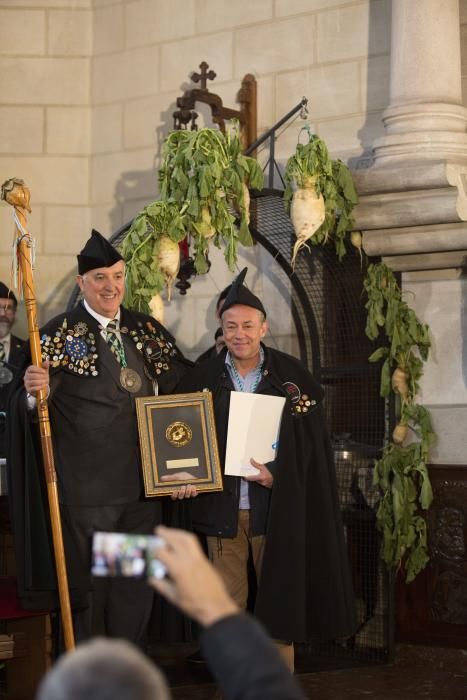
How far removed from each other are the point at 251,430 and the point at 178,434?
0.98 ft

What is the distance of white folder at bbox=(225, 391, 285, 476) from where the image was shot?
4.41m

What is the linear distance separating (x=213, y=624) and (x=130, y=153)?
615 cm

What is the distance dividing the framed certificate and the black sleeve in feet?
9.01

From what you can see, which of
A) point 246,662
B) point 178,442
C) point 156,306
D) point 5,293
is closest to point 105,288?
point 178,442

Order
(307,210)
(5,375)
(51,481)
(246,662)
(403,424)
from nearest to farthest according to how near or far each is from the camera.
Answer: (246,662)
(51,481)
(307,210)
(403,424)
(5,375)

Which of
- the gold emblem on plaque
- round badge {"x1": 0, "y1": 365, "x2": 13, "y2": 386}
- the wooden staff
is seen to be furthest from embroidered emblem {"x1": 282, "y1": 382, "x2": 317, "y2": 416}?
round badge {"x1": 0, "y1": 365, "x2": 13, "y2": 386}

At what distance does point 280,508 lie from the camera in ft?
14.4

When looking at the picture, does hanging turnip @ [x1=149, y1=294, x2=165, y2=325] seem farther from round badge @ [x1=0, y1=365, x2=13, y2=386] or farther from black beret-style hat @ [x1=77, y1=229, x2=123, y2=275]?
round badge @ [x1=0, y1=365, x2=13, y2=386]

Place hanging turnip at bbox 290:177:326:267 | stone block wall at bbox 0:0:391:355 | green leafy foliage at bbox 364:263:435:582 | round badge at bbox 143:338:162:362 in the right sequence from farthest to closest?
stone block wall at bbox 0:0:391:355
green leafy foliage at bbox 364:263:435:582
hanging turnip at bbox 290:177:326:267
round badge at bbox 143:338:162:362

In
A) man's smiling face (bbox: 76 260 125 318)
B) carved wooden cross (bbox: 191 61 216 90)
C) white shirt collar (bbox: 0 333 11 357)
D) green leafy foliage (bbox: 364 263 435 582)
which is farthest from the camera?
white shirt collar (bbox: 0 333 11 357)

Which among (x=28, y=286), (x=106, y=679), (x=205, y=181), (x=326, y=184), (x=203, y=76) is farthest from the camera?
(x=203, y=76)

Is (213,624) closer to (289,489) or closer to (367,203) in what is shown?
(289,489)

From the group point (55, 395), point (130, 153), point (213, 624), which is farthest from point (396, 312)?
point (213, 624)

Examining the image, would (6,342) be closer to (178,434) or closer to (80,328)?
(80,328)
